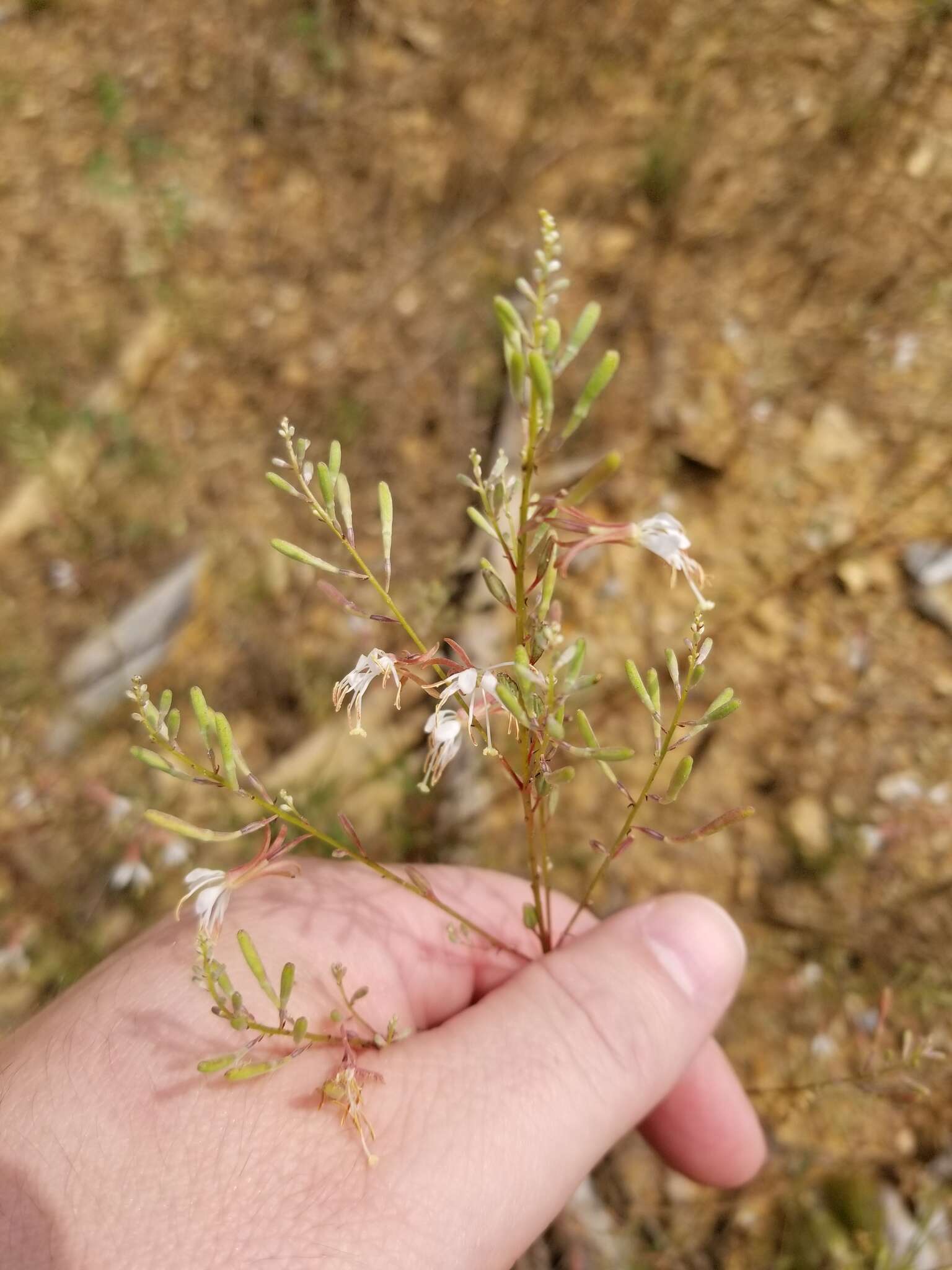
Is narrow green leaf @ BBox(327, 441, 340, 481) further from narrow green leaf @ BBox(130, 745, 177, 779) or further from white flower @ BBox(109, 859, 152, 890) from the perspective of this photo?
white flower @ BBox(109, 859, 152, 890)

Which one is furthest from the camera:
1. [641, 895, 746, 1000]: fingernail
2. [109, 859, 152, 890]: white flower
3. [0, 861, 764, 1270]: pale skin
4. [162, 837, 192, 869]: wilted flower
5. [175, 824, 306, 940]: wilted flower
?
[162, 837, 192, 869]: wilted flower

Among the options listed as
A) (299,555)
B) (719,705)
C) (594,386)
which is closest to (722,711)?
(719,705)

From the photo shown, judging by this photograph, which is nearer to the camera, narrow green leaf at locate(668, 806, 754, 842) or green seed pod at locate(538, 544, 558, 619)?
green seed pod at locate(538, 544, 558, 619)

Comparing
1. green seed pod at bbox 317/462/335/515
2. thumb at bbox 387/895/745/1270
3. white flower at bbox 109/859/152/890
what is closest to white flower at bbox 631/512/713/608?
green seed pod at bbox 317/462/335/515

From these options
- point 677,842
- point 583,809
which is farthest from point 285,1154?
point 583,809

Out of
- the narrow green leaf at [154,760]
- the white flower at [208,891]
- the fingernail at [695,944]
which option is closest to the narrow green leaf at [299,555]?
the narrow green leaf at [154,760]

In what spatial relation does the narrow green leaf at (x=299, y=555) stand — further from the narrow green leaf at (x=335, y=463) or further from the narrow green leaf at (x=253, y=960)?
the narrow green leaf at (x=253, y=960)

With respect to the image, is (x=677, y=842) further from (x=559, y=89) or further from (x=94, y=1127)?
(x=559, y=89)

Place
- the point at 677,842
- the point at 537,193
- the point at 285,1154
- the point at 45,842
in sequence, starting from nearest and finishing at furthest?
the point at 677,842
the point at 285,1154
the point at 45,842
the point at 537,193
